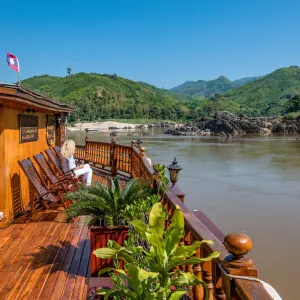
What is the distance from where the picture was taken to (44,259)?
152 inches

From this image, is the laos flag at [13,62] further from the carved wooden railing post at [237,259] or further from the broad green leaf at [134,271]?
the carved wooden railing post at [237,259]

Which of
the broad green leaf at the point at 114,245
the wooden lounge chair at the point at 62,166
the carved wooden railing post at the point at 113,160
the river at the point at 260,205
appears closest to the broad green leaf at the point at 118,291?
the broad green leaf at the point at 114,245

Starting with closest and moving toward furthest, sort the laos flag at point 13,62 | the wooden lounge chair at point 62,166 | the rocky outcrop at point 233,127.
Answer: the wooden lounge chair at point 62,166 < the laos flag at point 13,62 < the rocky outcrop at point 233,127

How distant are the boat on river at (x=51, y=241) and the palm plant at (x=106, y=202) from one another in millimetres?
156

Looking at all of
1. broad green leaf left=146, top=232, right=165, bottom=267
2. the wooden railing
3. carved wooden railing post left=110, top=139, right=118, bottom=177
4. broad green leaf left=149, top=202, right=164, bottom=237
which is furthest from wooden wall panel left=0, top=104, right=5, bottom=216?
carved wooden railing post left=110, top=139, right=118, bottom=177

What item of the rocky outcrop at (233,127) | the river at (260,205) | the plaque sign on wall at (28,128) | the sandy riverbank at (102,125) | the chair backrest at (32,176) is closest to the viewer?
the chair backrest at (32,176)

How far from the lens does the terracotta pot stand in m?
3.21

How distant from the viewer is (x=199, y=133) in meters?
57.6

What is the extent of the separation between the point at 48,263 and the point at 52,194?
240 centimetres

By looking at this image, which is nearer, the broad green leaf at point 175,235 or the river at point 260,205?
the broad green leaf at point 175,235

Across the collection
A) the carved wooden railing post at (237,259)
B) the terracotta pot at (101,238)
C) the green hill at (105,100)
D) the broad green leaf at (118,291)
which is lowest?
the terracotta pot at (101,238)

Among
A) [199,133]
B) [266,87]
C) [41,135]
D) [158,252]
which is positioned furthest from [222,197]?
[266,87]

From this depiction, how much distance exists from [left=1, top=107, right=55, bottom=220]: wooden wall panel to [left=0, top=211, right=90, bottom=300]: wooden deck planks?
1.48 feet

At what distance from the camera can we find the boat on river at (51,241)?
1.52m
